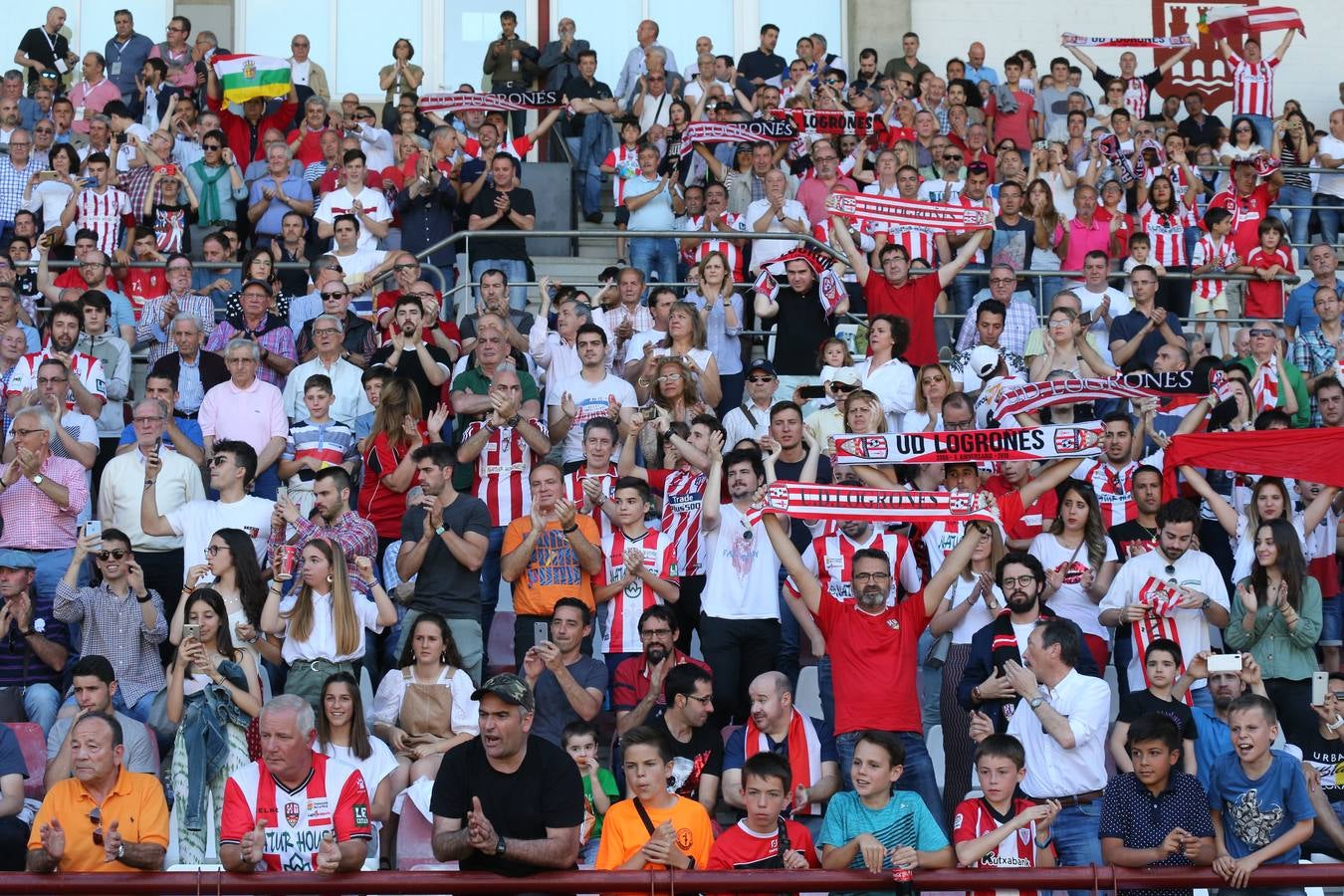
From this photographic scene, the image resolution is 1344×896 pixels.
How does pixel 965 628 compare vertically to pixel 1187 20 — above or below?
below

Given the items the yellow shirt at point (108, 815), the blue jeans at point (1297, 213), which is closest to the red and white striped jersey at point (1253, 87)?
the blue jeans at point (1297, 213)

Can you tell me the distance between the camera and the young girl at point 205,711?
921cm

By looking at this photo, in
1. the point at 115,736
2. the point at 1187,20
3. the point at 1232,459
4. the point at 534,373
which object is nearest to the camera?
the point at 115,736

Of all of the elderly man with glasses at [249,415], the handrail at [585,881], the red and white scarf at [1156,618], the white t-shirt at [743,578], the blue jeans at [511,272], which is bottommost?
the handrail at [585,881]

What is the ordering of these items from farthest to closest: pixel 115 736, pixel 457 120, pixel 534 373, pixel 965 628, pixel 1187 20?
pixel 1187 20, pixel 457 120, pixel 534 373, pixel 965 628, pixel 115 736

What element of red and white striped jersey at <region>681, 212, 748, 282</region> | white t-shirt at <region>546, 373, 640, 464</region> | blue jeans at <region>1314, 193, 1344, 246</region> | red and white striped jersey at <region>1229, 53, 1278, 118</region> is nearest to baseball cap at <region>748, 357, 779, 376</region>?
white t-shirt at <region>546, 373, 640, 464</region>

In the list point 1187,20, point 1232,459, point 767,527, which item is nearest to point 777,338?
point 1232,459

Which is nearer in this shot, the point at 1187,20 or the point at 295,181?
the point at 295,181

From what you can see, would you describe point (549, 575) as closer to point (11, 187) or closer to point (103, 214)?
point (103, 214)

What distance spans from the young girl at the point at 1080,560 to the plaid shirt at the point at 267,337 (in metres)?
5.45

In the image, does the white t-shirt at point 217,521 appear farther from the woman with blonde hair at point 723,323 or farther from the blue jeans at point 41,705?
the woman with blonde hair at point 723,323

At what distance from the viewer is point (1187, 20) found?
72.8ft

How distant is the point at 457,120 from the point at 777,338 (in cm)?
558

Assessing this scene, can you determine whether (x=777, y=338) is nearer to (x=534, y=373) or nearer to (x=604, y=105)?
(x=534, y=373)
